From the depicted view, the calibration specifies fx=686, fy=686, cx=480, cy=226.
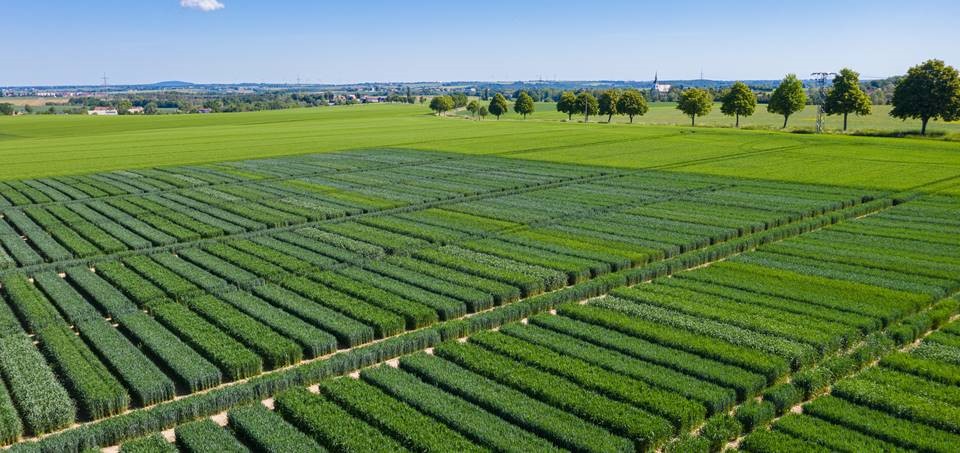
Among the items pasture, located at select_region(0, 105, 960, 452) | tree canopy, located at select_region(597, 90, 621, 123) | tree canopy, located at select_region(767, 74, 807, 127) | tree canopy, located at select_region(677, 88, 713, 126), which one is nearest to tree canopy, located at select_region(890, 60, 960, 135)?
tree canopy, located at select_region(767, 74, 807, 127)

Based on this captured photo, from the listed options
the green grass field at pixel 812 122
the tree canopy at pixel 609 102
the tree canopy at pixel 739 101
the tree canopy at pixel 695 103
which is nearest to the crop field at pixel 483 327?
the tree canopy at pixel 739 101

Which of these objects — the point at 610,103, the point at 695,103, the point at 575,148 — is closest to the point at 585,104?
the point at 610,103

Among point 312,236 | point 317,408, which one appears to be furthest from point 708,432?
point 312,236

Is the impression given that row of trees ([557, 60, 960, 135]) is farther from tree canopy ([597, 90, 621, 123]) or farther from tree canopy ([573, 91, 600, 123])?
tree canopy ([573, 91, 600, 123])

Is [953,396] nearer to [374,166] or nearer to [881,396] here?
[881,396]

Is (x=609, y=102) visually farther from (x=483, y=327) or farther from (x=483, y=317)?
(x=483, y=327)

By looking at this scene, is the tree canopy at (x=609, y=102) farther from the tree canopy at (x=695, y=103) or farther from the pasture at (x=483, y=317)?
the pasture at (x=483, y=317)
